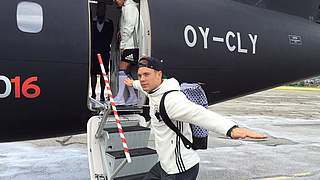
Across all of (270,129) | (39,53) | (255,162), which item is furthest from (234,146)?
(39,53)

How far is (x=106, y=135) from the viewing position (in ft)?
15.4

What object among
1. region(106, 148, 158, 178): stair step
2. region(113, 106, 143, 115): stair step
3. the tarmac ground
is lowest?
the tarmac ground

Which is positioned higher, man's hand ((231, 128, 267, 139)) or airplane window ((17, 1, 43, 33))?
airplane window ((17, 1, 43, 33))

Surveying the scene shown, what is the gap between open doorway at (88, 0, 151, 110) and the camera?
5.34m

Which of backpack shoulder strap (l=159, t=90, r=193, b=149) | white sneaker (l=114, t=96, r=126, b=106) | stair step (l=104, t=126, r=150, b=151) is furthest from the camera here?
white sneaker (l=114, t=96, r=126, b=106)

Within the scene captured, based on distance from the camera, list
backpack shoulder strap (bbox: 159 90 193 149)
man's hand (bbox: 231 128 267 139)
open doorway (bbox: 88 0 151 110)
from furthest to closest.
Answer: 1. open doorway (bbox: 88 0 151 110)
2. backpack shoulder strap (bbox: 159 90 193 149)
3. man's hand (bbox: 231 128 267 139)

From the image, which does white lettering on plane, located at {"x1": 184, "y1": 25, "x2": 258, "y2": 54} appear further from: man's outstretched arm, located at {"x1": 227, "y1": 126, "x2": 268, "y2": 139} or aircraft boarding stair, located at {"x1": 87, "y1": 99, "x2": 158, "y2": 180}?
man's outstretched arm, located at {"x1": 227, "y1": 126, "x2": 268, "y2": 139}

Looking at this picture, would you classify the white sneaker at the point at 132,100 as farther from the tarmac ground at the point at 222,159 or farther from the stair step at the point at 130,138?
the tarmac ground at the point at 222,159

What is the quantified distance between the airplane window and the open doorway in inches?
50.0

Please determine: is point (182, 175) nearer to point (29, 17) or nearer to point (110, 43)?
point (29, 17)

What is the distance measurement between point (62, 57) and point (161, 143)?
71.1 inches

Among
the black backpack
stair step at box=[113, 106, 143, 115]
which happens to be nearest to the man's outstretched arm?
the black backpack

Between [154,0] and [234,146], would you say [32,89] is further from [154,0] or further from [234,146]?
[234,146]

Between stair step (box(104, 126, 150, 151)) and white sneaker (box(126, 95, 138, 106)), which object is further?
white sneaker (box(126, 95, 138, 106))
